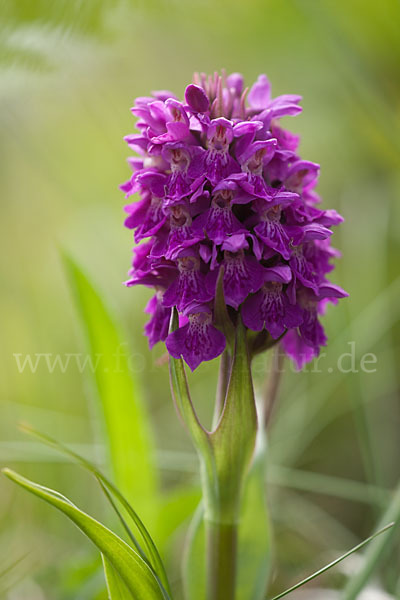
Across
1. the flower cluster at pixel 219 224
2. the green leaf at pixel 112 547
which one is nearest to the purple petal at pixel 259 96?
the flower cluster at pixel 219 224

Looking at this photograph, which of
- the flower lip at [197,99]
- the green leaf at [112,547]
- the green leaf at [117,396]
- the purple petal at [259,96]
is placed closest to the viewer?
the green leaf at [112,547]

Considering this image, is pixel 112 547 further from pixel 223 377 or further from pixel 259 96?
pixel 259 96

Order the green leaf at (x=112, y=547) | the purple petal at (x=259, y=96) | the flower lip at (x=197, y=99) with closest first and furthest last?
the green leaf at (x=112, y=547) → the flower lip at (x=197, y=99) → the purple petal at (x=259, y=96)

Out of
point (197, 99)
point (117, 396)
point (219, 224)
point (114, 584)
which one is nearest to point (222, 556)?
point (114, 584)

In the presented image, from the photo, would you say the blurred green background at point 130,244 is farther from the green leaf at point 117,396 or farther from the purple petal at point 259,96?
the purple petal at point 259,96

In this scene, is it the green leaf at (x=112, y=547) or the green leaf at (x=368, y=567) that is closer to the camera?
the green leaf at (x=112, y=547)

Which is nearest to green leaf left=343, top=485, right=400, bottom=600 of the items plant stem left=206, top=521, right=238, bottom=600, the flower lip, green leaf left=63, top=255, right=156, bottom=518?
plant stem left=206, top=521, right=238, bottom=600
